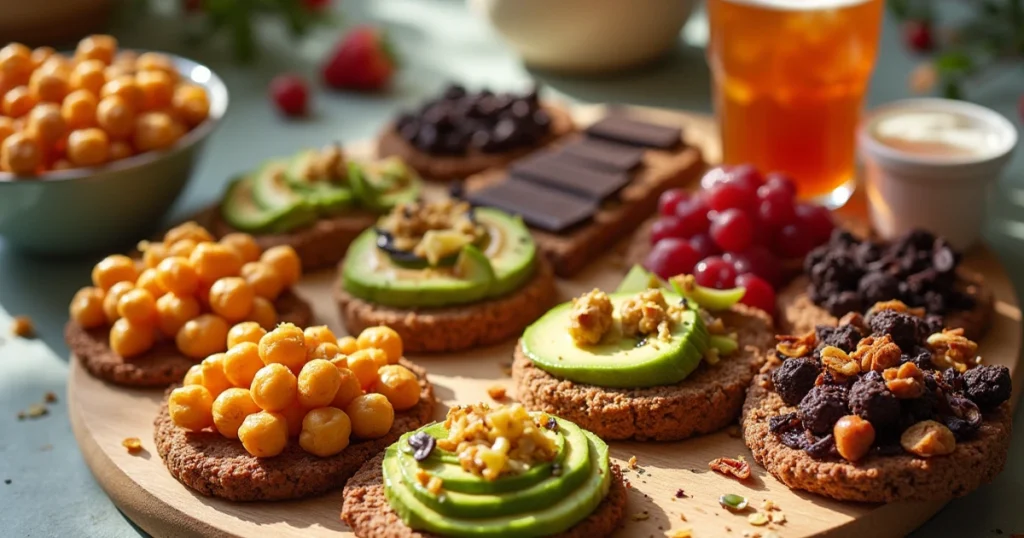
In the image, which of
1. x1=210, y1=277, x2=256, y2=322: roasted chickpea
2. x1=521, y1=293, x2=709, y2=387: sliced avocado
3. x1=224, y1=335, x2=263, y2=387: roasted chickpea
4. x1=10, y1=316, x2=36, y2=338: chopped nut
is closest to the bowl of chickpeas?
x1=10, y1=316, x2=36, y2=338: chopped nut

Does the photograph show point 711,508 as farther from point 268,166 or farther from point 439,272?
point 268,166

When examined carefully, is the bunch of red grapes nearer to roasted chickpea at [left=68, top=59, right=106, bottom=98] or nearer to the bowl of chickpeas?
the bowl of chickpeas

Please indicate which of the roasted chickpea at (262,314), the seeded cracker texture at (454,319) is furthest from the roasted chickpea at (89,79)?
the seeded cracker texture at (454,319)

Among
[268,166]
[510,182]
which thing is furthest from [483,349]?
[268,166]

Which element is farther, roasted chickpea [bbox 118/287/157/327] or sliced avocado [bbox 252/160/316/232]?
sliced avocado [bbox 252/160/316/232]

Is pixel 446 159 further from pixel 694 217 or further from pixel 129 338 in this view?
pixel 129 338
